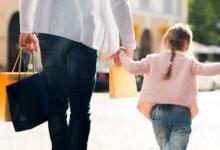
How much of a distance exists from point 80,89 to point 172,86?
2.23ft

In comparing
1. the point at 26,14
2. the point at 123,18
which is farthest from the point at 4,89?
the point at 123,18

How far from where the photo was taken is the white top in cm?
404

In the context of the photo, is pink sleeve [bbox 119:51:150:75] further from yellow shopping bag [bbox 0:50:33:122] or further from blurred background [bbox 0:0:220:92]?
yellow shopping bag [bbox 0:50:33:122]

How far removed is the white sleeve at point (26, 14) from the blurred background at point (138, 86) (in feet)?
3.82

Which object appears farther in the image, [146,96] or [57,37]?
[146,96]

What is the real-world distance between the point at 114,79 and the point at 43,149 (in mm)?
2266

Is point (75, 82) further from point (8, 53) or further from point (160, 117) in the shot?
point (8, 53)

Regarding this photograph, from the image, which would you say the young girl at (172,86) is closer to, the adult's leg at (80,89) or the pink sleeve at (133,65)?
the pink sleeve at (133,65)

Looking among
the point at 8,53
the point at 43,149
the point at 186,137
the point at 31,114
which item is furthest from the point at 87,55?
the point at 8,53

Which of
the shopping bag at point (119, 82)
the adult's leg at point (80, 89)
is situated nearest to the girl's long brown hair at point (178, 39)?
the shopping bag at point (119, 82)

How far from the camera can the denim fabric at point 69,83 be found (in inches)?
159

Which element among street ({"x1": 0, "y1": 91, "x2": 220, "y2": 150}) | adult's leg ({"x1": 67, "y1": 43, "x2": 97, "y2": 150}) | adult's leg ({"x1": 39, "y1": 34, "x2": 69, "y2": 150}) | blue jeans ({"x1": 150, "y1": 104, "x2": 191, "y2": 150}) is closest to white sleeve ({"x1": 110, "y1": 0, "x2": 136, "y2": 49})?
adult's leg ({"x1": 67, "y1": 43, "x2": 97, "y2": 150})

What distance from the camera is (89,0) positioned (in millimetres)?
4070

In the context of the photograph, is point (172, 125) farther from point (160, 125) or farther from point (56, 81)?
point (56, 81)
